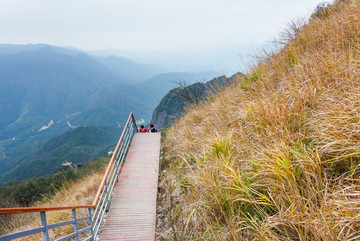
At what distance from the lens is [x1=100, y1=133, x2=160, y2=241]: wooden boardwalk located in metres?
4.51

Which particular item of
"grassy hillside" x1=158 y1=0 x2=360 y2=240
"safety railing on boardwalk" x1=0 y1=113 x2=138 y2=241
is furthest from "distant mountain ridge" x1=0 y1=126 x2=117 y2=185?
"grassy hillside" x1=158 y1=0 x2=360 y2=240

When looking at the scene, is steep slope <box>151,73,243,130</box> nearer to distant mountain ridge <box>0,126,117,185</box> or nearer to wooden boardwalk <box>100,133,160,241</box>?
wooden boardwalk <box>100,133,160,241</box>

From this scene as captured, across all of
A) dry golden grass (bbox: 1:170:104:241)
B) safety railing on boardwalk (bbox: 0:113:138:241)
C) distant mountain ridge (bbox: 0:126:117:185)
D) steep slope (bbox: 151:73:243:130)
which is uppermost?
steep slope (bbox: 151:73:243:130)

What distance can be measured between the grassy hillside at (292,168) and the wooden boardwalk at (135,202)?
1059 mm

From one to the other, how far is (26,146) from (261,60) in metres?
199

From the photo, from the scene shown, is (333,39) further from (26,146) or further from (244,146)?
(26,146)

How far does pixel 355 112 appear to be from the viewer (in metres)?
2.16

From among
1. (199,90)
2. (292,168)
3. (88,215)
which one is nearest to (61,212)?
(88,215)

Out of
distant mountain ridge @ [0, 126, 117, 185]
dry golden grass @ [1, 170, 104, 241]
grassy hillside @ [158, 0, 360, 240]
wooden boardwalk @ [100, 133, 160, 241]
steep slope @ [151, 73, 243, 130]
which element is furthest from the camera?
distant mountain ridge @ [0, 126, 117, 185]

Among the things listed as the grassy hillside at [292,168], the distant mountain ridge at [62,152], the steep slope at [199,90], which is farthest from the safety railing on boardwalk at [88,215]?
the distant mountain ridge at [62,152]

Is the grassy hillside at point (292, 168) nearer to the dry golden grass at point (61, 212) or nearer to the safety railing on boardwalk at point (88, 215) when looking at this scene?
the safety railing on boardwalk at point (88, 215)

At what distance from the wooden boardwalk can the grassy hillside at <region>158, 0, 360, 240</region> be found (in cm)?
106

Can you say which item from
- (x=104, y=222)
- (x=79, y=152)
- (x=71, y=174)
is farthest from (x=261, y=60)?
(x=79, y=152)

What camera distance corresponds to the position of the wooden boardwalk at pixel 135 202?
451 cm
